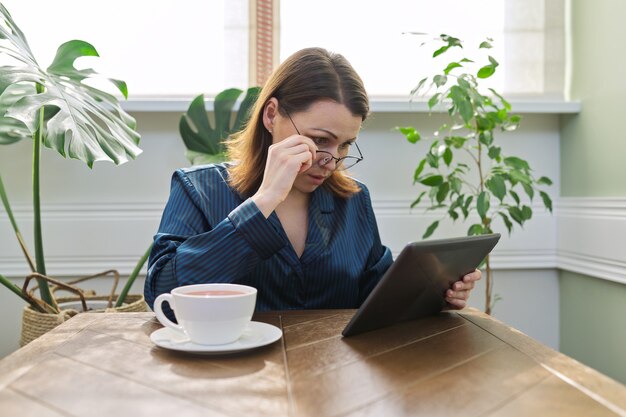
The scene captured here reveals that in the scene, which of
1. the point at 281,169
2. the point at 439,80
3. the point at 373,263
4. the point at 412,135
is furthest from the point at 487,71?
the point at 281,169

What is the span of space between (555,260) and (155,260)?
1.60 meters

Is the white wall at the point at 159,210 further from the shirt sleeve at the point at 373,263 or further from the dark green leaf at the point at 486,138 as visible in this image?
the shirt sleeve at the point at 373,263

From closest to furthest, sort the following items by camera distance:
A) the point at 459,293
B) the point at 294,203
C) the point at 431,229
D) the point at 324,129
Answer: the point at 459,293 < the point at 324,129 < the point at 294,203 < the point at 431,229

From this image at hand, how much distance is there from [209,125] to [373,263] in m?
0.88

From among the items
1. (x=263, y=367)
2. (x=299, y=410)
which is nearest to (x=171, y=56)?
(x=263, y=367)

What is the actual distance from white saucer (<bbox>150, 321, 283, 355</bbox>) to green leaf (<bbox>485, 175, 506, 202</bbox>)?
119 cm

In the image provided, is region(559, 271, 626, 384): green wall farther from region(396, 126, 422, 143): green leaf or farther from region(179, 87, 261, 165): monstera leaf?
region(179, 87, 261, 165): monstera leaf

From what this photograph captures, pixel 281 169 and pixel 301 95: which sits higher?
pixel 301 95

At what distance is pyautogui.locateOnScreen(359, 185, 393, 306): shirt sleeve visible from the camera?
4.71 ft

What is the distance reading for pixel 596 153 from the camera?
6.77 ft

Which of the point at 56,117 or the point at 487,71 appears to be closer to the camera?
the point at 56,117

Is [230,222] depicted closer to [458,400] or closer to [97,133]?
[97,133]

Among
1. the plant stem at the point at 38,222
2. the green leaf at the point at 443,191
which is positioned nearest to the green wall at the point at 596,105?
the green leaf at the point at 443,191

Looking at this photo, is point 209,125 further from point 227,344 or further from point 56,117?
point 227,344
